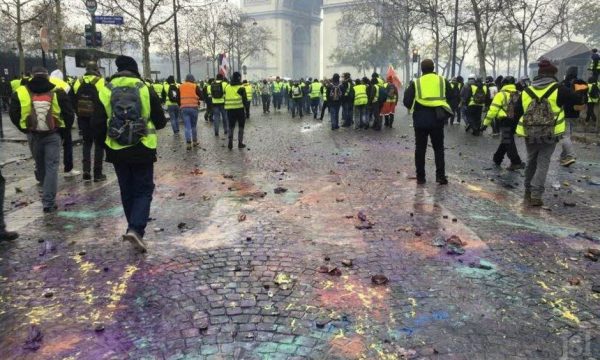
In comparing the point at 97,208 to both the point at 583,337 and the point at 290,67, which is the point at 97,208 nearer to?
the point at 583,337

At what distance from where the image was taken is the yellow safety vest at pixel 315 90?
23.0 metres

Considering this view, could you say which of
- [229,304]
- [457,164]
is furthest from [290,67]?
[229,304]

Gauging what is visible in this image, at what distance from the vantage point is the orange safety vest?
536 inches

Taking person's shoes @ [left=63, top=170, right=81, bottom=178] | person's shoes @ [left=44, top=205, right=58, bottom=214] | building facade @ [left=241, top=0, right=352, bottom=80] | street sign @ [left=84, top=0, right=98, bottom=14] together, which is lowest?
person's shoes @ [left=44, top=205, right=58, bottom=214]

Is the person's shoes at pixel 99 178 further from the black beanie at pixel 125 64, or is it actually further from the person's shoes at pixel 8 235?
the black beanie at pixel 125 64

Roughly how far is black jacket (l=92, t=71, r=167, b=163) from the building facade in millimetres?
87132

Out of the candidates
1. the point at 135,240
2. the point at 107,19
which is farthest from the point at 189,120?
the point at 135,240

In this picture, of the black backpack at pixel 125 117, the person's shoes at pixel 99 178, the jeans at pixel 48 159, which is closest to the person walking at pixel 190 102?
the person's shoes at pixel 99 178

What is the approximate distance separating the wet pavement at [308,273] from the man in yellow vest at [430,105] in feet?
2.31

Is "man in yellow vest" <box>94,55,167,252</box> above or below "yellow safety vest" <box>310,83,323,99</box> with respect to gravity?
below

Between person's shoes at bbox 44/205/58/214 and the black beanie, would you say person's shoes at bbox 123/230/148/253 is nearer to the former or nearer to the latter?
the black beanie

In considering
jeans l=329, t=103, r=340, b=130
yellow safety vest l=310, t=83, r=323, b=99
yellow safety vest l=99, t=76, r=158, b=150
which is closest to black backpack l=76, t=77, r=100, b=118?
yellow safety vest l=99, t=76, r=158, b=150

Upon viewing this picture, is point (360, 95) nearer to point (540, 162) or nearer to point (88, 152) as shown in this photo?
point (88, 152)

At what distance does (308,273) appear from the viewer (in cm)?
459
